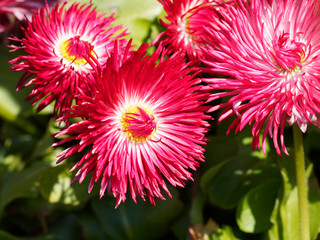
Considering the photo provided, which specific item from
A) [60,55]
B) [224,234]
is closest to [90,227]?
[224,234]

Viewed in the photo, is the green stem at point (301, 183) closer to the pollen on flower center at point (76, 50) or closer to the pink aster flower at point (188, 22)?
the pink aster flower at point (188, 22)

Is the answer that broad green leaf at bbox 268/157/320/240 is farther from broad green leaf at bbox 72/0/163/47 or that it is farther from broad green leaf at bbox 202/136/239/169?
broad green leaf at bbox 72/0/163/47

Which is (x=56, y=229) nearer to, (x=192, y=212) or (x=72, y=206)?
(x=72, y=206)

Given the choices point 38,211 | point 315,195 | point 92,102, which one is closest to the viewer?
point 92,102

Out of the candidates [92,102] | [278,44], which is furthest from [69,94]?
[278,44]

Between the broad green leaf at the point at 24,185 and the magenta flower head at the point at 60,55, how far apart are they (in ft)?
0.90

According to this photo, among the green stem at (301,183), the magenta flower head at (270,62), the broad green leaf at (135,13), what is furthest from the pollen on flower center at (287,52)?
the broad green leaf at (135,13)

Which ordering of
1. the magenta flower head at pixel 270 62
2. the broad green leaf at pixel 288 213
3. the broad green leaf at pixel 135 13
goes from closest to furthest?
the magenta flower head at pixel 270 62 → the broad green leaf at pixel 288 213 → the broad green leaf at pixel 135 13

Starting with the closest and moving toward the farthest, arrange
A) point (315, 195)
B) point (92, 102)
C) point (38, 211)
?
1. point (92, 102)
2. point (315, 195)
3. point (38, 211)

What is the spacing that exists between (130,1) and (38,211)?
44 centimetres

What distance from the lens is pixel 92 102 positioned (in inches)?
20.1

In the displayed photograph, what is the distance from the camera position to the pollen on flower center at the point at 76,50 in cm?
55

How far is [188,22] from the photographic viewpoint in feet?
Answer: 1.94

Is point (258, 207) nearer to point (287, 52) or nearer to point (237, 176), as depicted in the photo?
point (237, 176)
